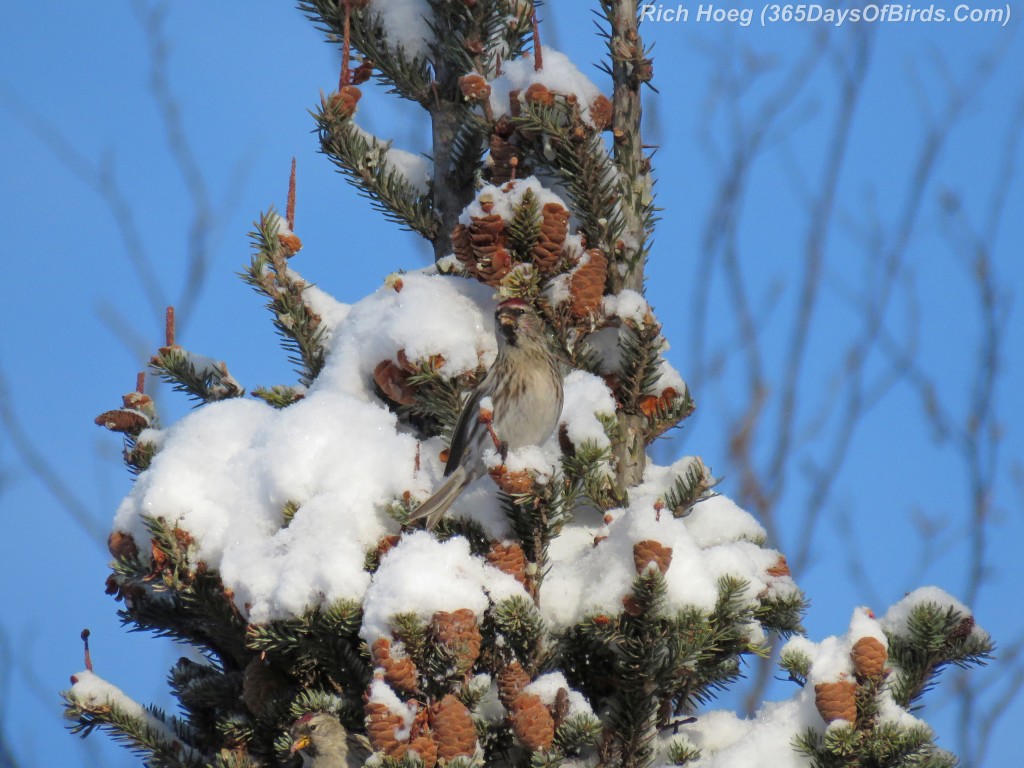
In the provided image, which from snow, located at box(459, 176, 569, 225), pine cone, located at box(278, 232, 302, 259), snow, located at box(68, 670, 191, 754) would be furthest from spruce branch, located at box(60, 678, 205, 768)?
snow, located at box(459, 176, 569, 225)

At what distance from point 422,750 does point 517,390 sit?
3.27ft

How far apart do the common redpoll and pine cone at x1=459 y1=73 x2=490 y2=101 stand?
0.62m

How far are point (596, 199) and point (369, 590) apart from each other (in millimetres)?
1172

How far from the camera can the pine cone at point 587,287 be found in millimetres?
2561

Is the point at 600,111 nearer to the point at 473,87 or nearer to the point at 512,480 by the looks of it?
the point at 473,87

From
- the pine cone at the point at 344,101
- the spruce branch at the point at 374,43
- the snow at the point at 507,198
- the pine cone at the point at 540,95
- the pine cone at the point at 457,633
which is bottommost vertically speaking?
the pine cone at the point at 457,633

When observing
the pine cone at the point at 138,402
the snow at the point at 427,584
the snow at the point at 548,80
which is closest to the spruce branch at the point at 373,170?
the snow at the point at 548,80

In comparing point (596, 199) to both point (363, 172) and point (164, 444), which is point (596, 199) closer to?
point (363, 172)

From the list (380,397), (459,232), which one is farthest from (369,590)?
(459,232)

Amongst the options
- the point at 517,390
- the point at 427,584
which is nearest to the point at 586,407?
the point at 517,390

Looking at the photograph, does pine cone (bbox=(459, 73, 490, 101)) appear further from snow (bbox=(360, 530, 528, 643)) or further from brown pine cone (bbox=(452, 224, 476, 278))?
snow (bbox=(360, 530, 528, 643))

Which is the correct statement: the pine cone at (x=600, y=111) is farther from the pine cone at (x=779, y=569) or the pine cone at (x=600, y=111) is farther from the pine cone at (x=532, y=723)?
the pine cone at (x=532, y=723)

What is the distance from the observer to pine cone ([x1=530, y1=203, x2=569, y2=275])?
250 centimetres

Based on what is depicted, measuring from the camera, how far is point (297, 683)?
7.80 feet
